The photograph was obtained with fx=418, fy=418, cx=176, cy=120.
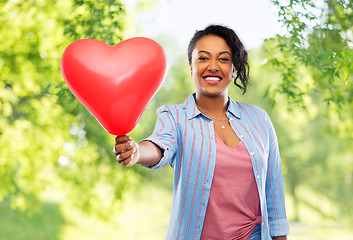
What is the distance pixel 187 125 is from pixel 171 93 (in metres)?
12.2

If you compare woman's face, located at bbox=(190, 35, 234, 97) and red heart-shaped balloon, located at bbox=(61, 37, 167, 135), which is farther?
woman's face, located at bbox=(190, 35, 234, 97)

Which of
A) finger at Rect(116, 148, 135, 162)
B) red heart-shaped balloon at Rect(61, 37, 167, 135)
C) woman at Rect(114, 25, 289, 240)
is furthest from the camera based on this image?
woman at Rect(114, 25, 289, 240)

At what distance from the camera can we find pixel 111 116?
1352 mm

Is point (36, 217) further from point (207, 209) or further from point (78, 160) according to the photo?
point (207, 209)

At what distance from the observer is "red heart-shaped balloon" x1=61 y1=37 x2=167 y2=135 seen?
1363mm

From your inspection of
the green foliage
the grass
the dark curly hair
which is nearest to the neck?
the dark curly hair

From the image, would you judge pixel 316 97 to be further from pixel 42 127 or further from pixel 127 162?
pixel 127 162

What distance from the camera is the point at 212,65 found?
5.19ft

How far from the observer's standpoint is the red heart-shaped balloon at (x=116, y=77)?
4.47 feet

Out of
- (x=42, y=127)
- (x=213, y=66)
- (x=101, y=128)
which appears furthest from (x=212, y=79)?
(x=42, y=127)

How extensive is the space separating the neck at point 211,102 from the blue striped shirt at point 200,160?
0.03 metres

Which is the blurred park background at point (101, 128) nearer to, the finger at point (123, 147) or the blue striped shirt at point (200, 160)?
the blue striped shirt at point (200, 160)

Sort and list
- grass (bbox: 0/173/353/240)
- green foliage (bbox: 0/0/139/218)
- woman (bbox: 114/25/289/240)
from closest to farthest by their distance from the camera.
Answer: woman (bbox: 114/25/289/240) → green foliage (bbox: 0/0/139/218) → grass (bbox: 0/173/353/240)

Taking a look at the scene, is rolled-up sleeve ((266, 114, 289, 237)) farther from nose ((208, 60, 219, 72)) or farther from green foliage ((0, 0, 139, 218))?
green foliage ((0, 0, 139, 218))
